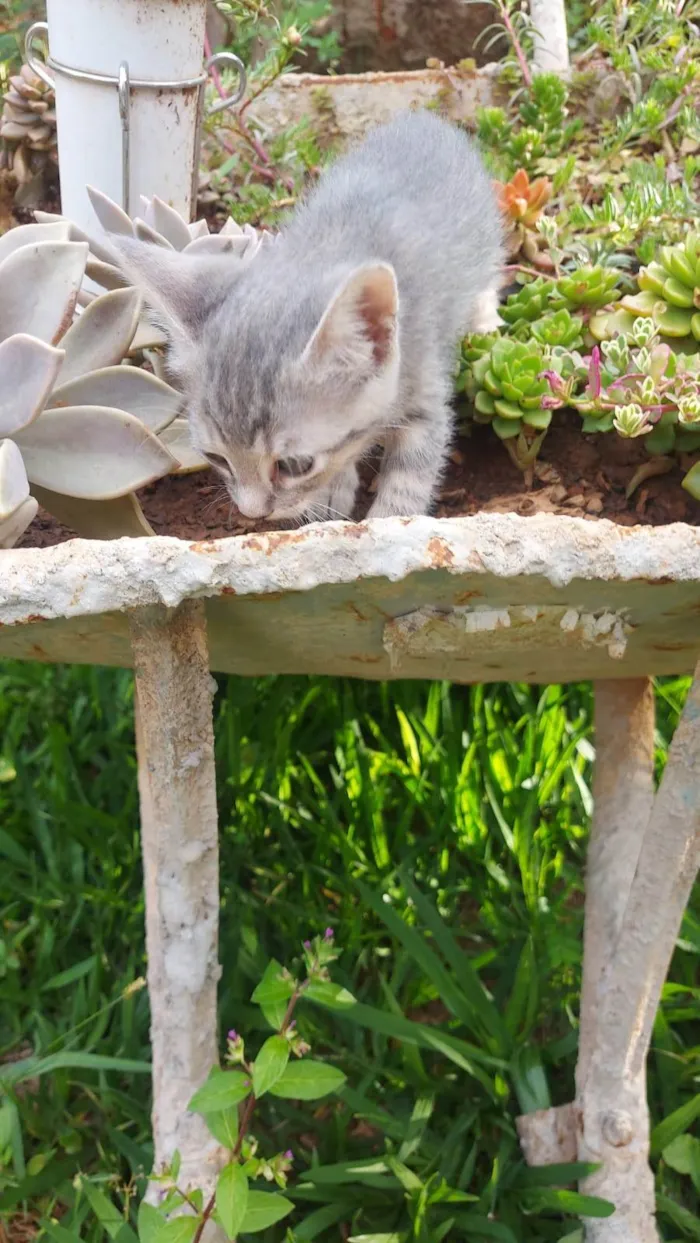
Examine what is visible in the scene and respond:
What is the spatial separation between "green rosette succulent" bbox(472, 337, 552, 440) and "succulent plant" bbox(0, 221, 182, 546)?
37cm

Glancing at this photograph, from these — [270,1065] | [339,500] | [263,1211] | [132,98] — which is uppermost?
[132,98]

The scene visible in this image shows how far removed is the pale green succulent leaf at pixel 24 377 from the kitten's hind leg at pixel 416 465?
45 cm

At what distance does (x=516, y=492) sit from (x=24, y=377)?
61cm

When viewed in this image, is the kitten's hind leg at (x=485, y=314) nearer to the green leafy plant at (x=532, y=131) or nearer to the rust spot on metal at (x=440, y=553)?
the green leafy plant at (x=532, y=131)

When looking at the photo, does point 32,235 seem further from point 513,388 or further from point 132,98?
point 513,388

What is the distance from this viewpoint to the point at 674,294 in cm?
127

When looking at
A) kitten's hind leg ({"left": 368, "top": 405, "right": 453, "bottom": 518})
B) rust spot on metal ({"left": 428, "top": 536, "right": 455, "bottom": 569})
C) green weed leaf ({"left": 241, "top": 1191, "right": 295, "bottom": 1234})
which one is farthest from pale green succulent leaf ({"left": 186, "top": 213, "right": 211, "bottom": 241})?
green weed leaf ({"left": 241, "top": 1191, "right": 295, "bottom": 1234})

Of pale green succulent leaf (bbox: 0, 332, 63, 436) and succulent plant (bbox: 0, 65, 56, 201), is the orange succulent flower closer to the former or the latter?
succulent plant (bbox: 0, 65, 56, 201)

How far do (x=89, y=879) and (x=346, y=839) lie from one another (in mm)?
404

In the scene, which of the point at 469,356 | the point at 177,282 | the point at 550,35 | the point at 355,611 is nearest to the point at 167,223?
the point at 177,282

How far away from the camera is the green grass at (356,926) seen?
4.18 feet

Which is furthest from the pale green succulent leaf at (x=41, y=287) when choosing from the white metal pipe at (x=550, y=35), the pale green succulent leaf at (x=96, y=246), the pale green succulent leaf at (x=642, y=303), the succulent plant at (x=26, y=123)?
the white metal pipe at (x=550, y=35)

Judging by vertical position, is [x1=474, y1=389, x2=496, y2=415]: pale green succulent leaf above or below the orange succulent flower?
below

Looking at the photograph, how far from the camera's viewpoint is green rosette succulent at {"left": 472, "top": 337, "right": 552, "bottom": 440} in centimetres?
120
